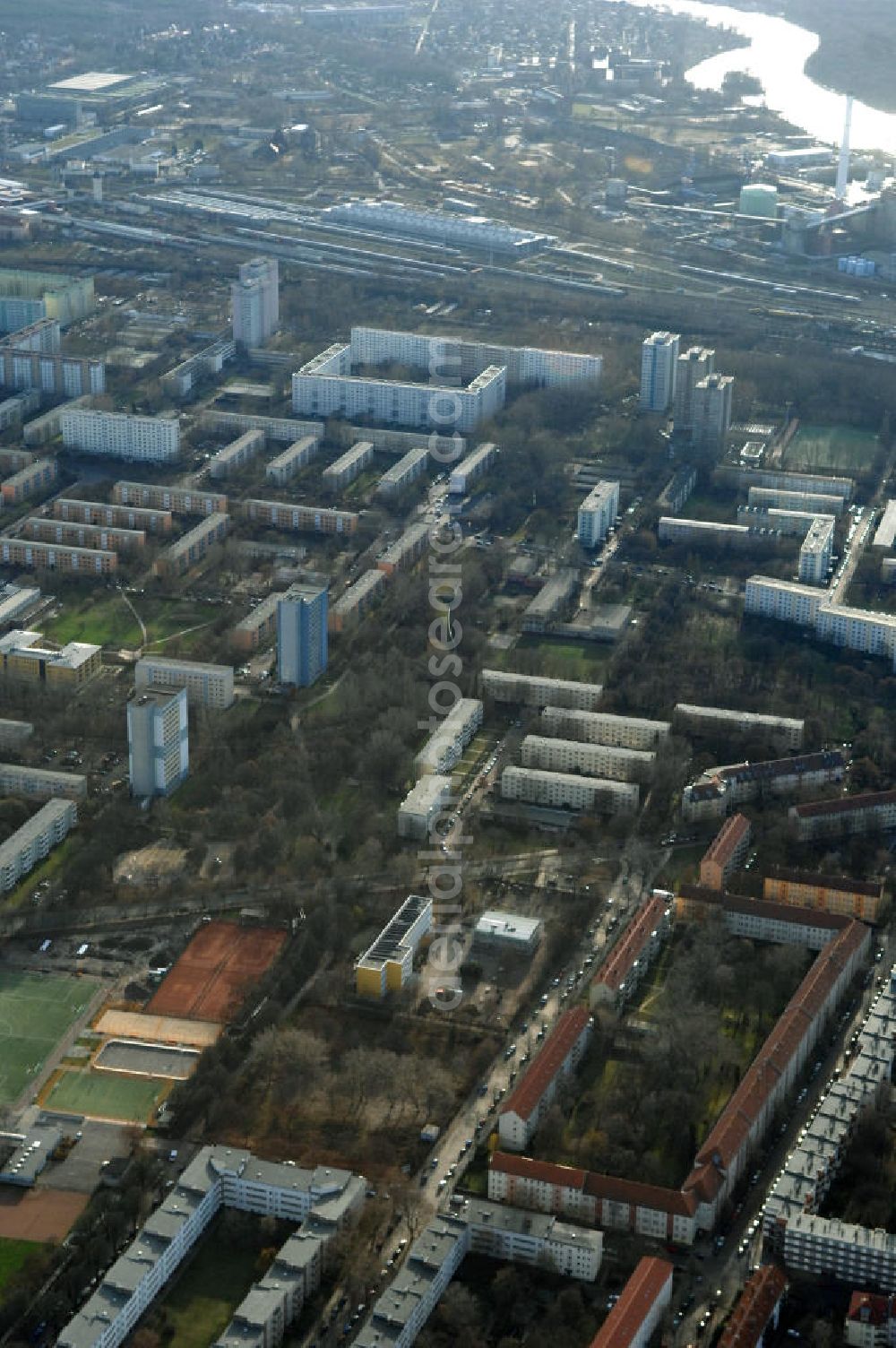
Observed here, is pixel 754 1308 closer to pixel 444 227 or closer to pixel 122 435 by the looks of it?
pixel 122 435

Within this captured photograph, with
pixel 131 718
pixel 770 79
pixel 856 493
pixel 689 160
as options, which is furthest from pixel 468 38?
pixel 131 718

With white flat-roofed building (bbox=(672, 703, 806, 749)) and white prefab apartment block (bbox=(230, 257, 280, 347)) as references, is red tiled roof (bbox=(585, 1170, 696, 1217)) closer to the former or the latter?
white flat-roofed building (bbox=(672, 703, 806, 749))

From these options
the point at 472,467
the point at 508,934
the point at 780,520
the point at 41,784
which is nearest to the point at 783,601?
the point at 780,520

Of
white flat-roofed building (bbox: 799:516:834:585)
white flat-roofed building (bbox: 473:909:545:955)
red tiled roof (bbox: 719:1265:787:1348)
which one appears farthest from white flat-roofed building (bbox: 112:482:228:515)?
red tiled roof (bbox: 719:1265:787:1348)

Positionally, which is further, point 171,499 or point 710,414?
point 710,414

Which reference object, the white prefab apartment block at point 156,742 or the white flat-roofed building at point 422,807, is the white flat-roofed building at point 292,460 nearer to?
the white prefab apartment block at point 156,742

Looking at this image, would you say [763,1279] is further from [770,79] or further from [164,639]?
[770,79]
